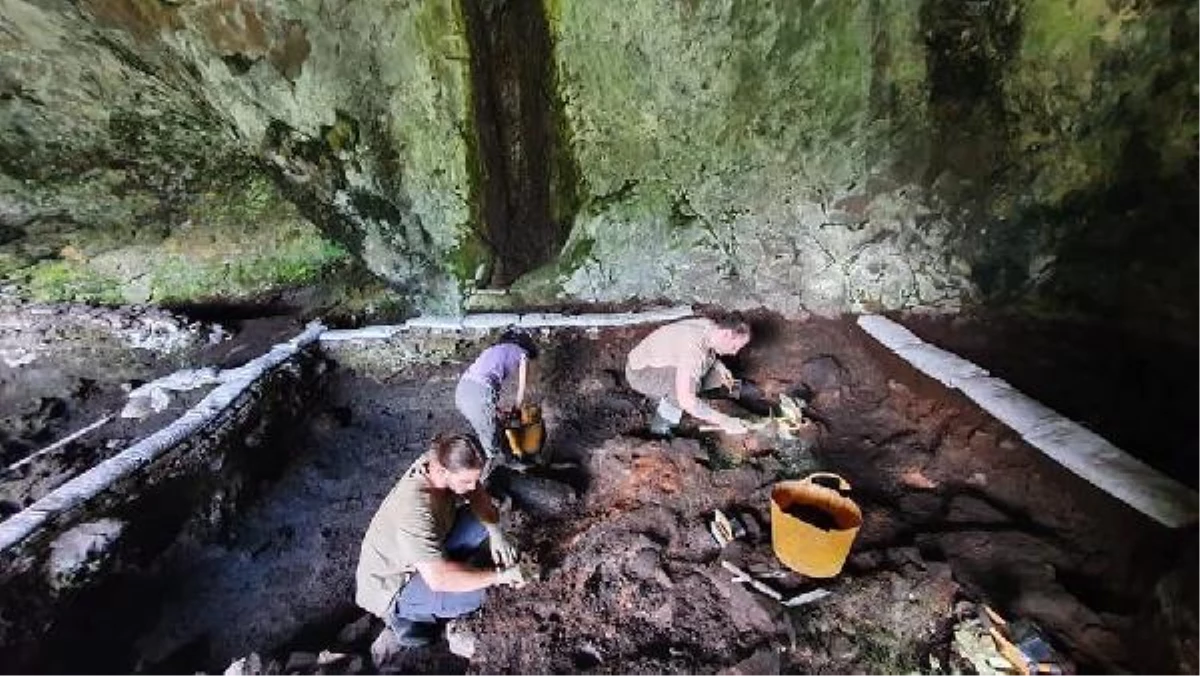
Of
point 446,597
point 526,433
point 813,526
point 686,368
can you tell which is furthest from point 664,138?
point 446,597

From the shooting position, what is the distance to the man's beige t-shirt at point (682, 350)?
480cm

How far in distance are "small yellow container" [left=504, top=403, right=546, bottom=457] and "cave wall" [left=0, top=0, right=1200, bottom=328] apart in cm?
198

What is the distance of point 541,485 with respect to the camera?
15.9 ft

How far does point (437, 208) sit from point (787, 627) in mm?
4620

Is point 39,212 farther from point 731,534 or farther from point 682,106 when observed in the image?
point 731,534

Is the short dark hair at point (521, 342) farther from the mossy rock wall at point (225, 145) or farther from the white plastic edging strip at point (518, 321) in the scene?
the mossy rock wall at point (225, 145)

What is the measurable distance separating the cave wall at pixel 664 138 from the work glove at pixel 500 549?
3.29 m

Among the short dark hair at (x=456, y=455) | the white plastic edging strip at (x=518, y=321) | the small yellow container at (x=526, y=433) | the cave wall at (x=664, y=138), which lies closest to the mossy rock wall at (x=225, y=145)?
the cave wall at (x=664, y=138)

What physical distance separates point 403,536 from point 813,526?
6.88 ft

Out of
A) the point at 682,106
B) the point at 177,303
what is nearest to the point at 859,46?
the point at 682,106

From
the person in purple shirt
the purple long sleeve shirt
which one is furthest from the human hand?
the purple long sleeve shirt

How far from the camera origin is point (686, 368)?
4816 mm

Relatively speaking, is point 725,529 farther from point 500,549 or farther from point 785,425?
point 500,549

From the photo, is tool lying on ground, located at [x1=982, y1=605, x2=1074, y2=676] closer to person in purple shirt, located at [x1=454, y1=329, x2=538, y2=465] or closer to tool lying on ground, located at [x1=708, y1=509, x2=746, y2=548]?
tool lying on ground, located at [x1=708, y1=509, x2=746, y2=548]
